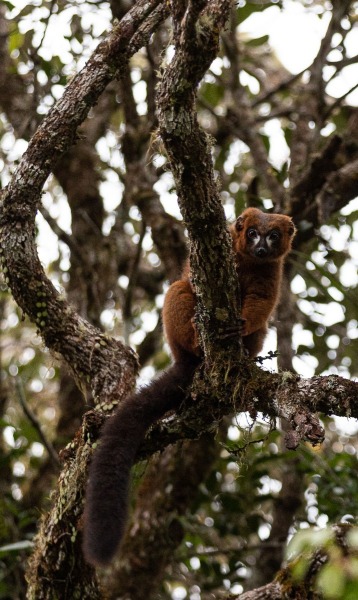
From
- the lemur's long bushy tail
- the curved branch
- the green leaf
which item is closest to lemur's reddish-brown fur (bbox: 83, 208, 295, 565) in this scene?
the lemur's long bushy tail

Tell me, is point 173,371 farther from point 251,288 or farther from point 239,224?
point 239,224

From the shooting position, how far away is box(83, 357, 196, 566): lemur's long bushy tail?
3113 mm

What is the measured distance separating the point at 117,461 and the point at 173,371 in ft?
3.13

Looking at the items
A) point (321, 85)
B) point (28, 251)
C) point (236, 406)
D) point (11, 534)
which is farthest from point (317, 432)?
point (321, 85)

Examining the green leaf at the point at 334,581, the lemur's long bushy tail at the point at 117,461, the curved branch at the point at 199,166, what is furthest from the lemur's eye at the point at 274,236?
the green leaf at the point at 334,581

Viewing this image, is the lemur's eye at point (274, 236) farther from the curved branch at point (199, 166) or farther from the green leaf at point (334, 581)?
the green leaf at point (334, 581)

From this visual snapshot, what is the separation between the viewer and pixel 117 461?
11.5ft

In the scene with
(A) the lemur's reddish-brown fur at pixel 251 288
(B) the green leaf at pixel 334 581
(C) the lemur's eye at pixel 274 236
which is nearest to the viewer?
(B) the green leaf at pixel 334 581

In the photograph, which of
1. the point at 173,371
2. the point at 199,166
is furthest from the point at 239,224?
the point at 199,166

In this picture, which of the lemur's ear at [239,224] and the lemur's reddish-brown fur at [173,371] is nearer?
the lemur's reddish-brown fur at [173,371]

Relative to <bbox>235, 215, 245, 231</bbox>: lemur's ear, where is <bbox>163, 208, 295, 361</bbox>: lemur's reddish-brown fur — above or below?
below

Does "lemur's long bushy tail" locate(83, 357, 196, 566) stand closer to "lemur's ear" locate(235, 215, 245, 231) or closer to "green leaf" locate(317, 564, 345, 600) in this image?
"lemur's ear" locate(235, 215, 245, 231)

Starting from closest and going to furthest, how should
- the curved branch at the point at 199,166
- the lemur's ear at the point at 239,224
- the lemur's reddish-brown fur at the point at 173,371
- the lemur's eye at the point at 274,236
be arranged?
the curved branch at the point at 199,166
the lemur's reddish-brown fur at the point at 173,371
the lemur's eye at the point at 274,236
the lemur's ear at the point at 239,224

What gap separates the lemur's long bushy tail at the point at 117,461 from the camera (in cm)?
311
